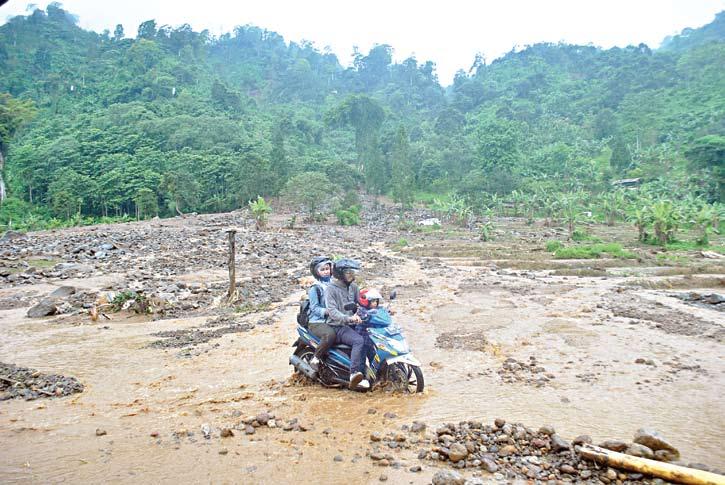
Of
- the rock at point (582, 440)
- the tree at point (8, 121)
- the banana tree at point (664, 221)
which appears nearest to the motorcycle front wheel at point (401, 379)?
the rock at point (582, 440)

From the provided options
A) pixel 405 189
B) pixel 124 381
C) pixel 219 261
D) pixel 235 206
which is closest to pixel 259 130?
pixel 235 206

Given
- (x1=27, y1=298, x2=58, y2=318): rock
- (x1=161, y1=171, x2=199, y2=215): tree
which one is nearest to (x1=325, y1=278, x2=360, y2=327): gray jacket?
(x1=27, y1=298, x2=58, y2=318): rock

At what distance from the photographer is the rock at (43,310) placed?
11461 millimetres

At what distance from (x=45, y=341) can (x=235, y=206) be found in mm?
38369

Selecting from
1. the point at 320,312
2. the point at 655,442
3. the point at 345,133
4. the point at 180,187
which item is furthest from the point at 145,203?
the point at 345,133

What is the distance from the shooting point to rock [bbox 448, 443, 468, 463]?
4543 millimetres

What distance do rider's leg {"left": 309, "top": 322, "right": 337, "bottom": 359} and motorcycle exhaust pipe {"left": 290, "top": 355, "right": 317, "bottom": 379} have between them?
0.92 feet

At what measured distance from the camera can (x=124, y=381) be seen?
287 inches

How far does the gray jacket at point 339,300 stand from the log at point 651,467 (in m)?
2.87

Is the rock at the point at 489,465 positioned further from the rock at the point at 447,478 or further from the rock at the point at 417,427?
the rock at the point at 417,427

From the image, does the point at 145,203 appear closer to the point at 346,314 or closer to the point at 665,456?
the point at 346,314

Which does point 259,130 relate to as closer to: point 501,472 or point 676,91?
point 676,91

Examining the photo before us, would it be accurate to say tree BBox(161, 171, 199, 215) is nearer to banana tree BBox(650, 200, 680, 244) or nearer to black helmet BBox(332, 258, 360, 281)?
banana tree BBox(650, 200, 680, 244)

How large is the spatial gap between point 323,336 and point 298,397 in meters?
0.84
